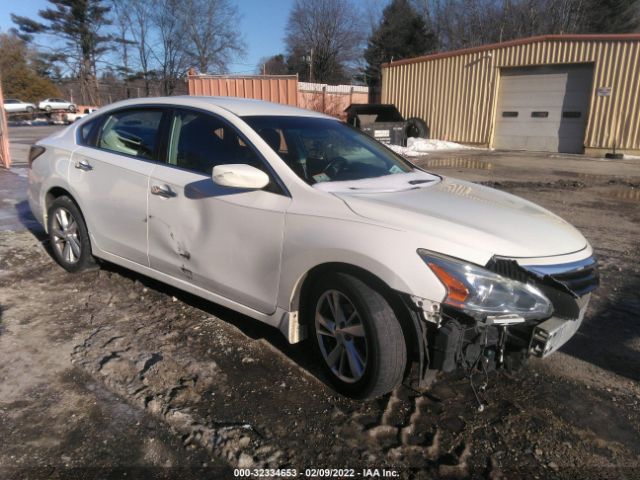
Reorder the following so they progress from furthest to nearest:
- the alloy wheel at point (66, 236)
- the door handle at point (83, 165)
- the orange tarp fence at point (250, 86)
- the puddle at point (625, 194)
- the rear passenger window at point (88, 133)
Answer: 1. the orange tarp fence at point (250, 86)
2. the puddle at point (625, 194)
3. the alloy wheel at point (66, 236)
4. the rear passenger window at point (88, 133)
5. the door handle at point (83, 165)

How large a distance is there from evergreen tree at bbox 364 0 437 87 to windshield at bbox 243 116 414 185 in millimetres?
41466

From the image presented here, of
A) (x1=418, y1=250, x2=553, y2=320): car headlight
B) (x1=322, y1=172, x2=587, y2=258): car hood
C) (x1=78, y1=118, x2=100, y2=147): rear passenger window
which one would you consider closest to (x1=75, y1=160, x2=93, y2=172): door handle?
(x1=78, y1=118, x2=100, y2=147): rear passenger window

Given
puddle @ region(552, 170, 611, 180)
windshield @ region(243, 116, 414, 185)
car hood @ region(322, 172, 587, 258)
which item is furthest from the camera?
puddle @ region(552, 170, 611, 180)

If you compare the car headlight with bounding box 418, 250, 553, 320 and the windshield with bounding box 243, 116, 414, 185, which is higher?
the windshield with bounding box 243, 116, 414, 185

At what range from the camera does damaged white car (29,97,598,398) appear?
7.41 ft

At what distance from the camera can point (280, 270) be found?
2.74 meters

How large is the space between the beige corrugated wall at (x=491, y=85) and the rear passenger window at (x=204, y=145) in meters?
17.4

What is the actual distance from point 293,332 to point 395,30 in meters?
47.8

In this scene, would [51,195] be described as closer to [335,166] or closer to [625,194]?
[335,166]

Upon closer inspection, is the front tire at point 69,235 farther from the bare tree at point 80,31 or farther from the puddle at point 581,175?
the bare tree at point 80,31

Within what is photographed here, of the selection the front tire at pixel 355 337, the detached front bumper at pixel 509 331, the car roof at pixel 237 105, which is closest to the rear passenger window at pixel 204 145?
the car roof at pixel 237 105

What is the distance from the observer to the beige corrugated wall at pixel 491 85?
16.2 metres

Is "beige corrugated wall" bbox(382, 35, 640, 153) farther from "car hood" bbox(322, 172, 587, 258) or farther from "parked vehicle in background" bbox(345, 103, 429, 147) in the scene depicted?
"car hood" bbox(322, 172, 587, 258)

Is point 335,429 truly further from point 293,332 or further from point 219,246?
point 219,246
